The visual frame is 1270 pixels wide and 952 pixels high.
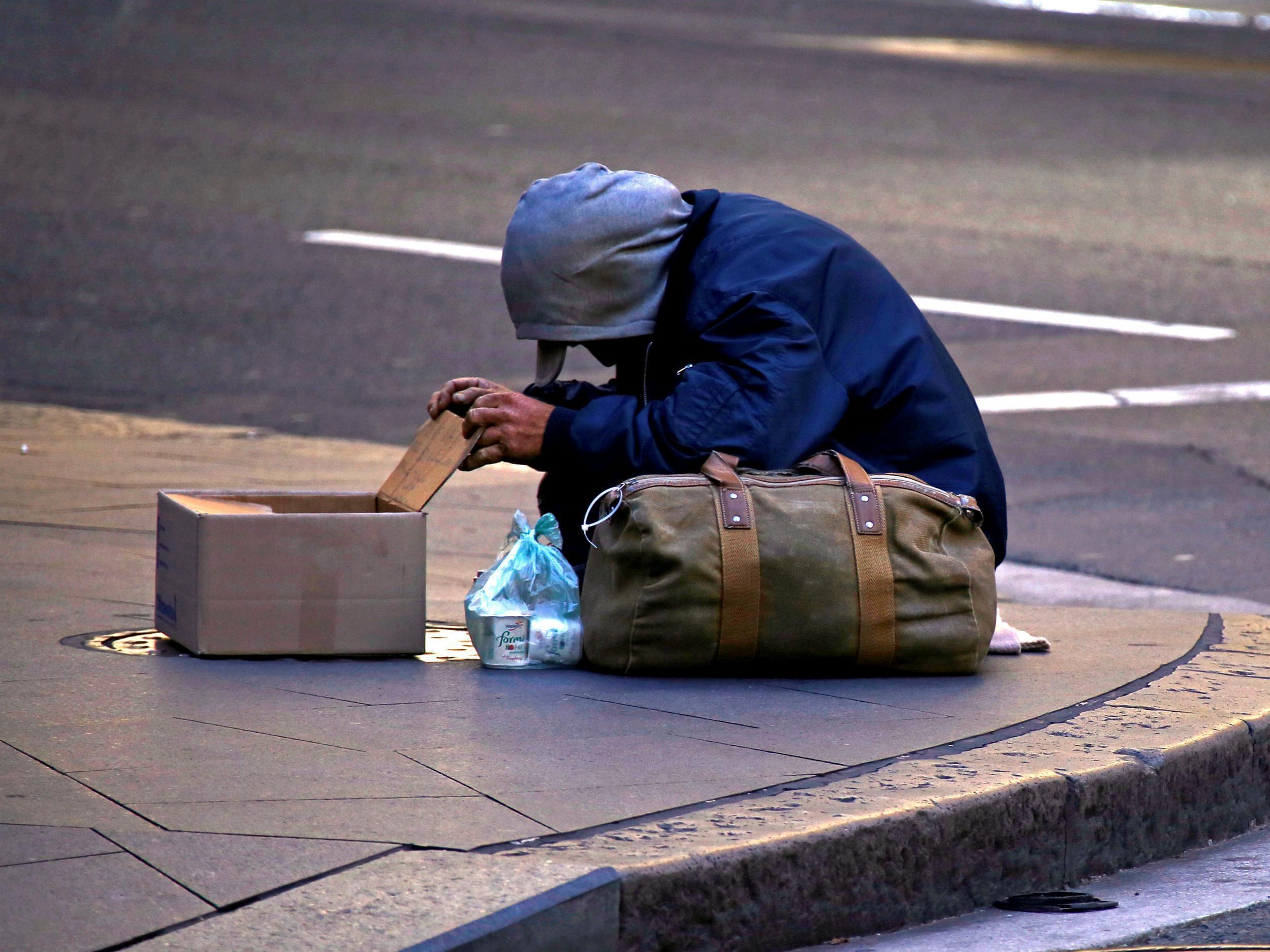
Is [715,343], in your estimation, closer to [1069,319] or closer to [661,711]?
[661,711]

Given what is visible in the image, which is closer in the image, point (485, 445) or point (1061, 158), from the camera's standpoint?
point (485, 445)

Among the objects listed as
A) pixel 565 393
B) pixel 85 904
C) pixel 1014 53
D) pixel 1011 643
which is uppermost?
pixel 1014 53

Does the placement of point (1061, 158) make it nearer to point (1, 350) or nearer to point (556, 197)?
point (1, 350)

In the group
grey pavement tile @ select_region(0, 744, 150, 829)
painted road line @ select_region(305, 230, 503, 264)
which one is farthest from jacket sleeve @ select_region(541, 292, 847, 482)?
painted road line @ select_region(305, 230, 503, 264)

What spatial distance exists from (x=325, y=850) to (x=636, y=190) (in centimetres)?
170

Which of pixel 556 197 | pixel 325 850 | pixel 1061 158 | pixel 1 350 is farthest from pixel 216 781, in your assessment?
pixel 1061 158

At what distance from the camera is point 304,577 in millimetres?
3811

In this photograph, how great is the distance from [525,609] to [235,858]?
1.31 m

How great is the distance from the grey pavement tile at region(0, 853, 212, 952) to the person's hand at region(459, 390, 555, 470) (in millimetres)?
1436

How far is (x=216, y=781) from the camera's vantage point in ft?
9.57

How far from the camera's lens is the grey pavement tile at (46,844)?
258 cm

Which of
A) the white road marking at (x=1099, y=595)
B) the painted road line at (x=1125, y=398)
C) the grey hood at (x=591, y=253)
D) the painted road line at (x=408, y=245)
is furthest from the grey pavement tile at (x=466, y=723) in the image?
the painted road line at (x=408, y=245)

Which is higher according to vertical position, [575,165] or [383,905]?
[575,165]

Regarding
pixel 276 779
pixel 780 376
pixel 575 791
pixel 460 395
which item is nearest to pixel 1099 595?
pixel 780 376
